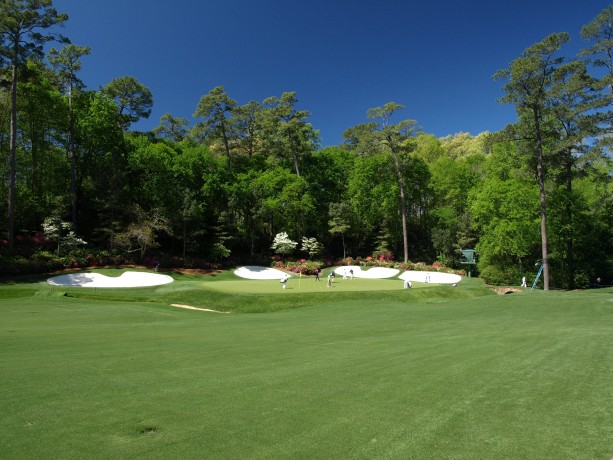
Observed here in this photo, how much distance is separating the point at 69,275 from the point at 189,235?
14.4m

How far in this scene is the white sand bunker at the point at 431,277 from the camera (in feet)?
124

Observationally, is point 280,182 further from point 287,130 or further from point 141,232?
point 141,232

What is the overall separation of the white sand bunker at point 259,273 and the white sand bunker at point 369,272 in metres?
7.52

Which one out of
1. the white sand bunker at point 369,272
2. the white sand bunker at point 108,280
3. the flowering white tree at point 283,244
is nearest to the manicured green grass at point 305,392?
the white sand bunker at point 108,280

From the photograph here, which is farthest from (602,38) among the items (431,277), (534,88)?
(431,277)

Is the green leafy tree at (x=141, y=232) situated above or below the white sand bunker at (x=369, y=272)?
above

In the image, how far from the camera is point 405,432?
13.1 ft

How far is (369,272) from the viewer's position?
44188mm

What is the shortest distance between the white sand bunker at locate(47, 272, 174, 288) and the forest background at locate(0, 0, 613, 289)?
3.25 m

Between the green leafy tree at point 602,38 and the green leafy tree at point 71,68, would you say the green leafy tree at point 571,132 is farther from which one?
the green leafy tree at point 71,68

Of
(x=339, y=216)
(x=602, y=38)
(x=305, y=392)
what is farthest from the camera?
(x=339, y=216)

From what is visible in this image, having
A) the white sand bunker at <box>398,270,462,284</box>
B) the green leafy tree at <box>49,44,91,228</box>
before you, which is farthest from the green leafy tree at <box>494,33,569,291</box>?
the green leafy tree at <box>49,44,91,228</box>

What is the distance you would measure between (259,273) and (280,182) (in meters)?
14.9

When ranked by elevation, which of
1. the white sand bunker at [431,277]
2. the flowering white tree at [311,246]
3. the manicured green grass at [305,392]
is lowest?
the white sand bunker at [431,277]
